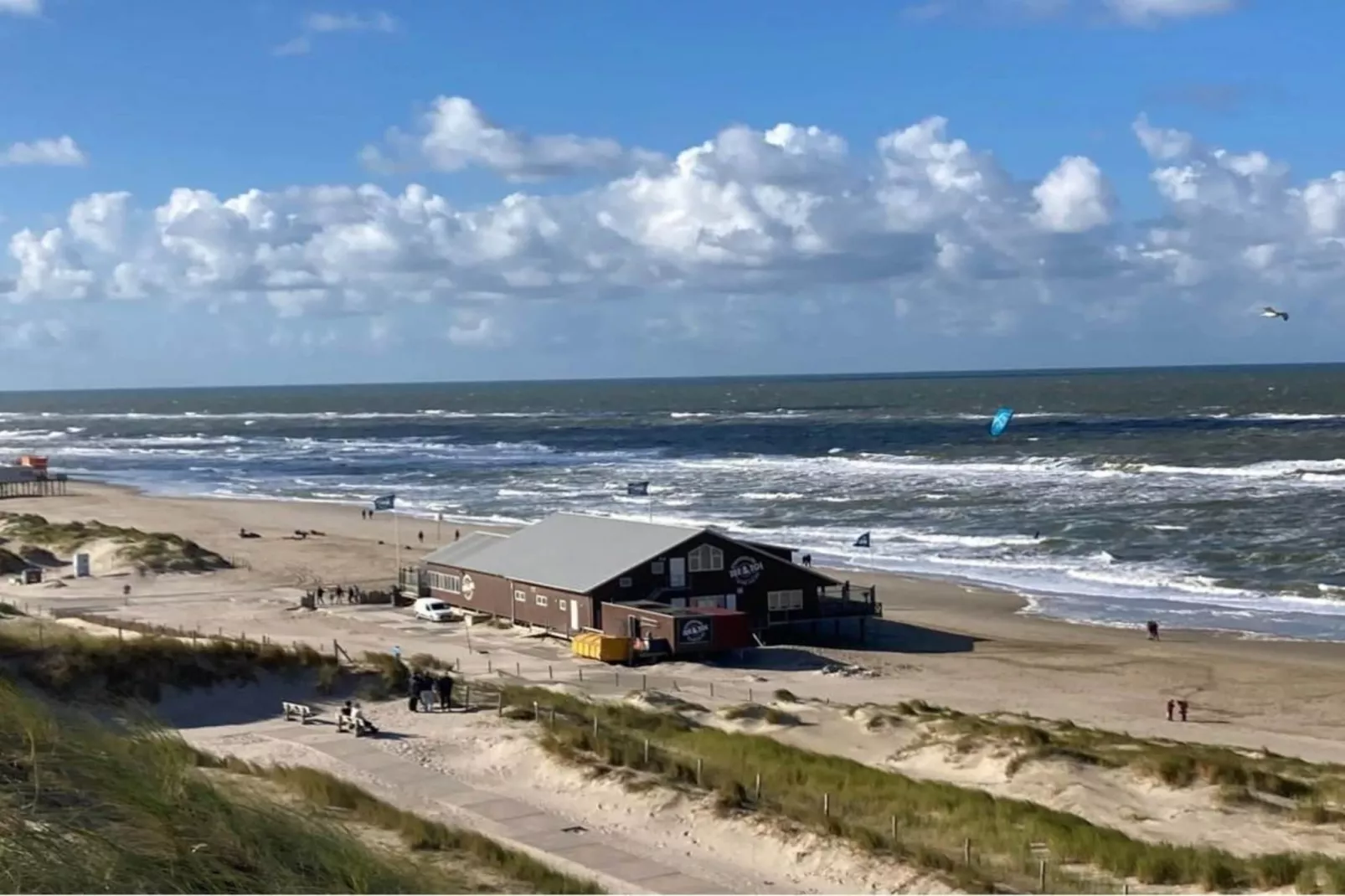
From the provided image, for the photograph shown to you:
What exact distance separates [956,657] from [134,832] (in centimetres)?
3087

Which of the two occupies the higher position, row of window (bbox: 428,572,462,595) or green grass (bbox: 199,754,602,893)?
green grass (bbox: 199,754,602,893)

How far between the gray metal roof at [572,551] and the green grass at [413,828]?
61.6 feet

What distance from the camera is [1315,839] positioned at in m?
19.5

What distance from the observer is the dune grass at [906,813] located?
55.3ft

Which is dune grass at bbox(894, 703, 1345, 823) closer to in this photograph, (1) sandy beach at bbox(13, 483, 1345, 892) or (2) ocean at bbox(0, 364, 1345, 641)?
(1) sandy beach at bbox(13, 483, 1345, 892)

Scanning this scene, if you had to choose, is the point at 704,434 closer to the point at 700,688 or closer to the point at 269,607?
the point at 269,607

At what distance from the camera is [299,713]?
87.2ft

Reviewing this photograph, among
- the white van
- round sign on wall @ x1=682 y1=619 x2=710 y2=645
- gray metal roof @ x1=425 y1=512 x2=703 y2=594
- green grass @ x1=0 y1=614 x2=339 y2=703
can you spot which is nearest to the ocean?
round sign on wall @ x1=682 y1=619 x2=710 y2=645

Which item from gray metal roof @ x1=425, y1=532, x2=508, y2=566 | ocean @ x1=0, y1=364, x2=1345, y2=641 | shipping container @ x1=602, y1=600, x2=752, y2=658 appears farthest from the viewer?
ocean @ x1=0, y1=364, x2=1345, y2=641

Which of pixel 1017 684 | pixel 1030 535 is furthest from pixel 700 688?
pixel 1030 535

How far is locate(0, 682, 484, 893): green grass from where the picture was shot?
838 centimetres

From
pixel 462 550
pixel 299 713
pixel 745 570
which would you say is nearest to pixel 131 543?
pixel 462 550

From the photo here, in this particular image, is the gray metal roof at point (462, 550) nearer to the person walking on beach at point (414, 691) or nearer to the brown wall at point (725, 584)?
the brown wall at point (725, 584)

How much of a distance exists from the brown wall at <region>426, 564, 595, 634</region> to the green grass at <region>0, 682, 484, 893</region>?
27569 millimetres
